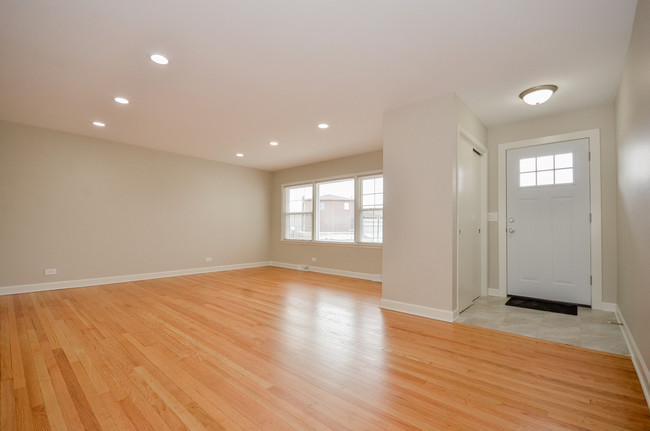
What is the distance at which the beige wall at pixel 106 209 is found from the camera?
4.52 meters

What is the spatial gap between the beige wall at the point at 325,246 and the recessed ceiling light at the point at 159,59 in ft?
13.6

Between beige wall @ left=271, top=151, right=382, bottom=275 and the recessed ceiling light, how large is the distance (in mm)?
4134

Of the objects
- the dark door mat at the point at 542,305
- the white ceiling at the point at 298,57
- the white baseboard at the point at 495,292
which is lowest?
the dark door mat at the point at 542,305

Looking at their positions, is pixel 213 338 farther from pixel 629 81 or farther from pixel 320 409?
pixel 629 81

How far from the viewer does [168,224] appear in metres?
6.12

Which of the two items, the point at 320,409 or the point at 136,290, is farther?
the point at 136,290

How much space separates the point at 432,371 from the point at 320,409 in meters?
0.93

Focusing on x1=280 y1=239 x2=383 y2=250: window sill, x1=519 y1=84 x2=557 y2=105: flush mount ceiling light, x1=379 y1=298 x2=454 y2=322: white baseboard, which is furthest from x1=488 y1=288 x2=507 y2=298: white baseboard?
x1=519 y1=84 x2=557 y2=105: flush mount ceiling light

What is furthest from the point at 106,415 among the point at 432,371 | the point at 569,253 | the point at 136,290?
the point at 569,253

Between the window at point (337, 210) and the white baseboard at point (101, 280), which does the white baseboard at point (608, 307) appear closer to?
the window at point (337, 210)

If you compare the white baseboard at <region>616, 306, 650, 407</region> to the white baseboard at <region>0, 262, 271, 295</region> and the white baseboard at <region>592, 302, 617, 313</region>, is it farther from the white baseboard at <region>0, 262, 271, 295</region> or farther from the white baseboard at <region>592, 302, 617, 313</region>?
the white baseboard at <region>0, 262, 271, 295</region>

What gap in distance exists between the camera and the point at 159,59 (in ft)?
8.98

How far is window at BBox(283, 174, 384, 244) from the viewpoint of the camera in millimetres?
5984

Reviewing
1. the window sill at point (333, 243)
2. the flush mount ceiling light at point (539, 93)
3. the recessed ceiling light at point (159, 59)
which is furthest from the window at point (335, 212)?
the recessed ceiling light at point (159, 59)
